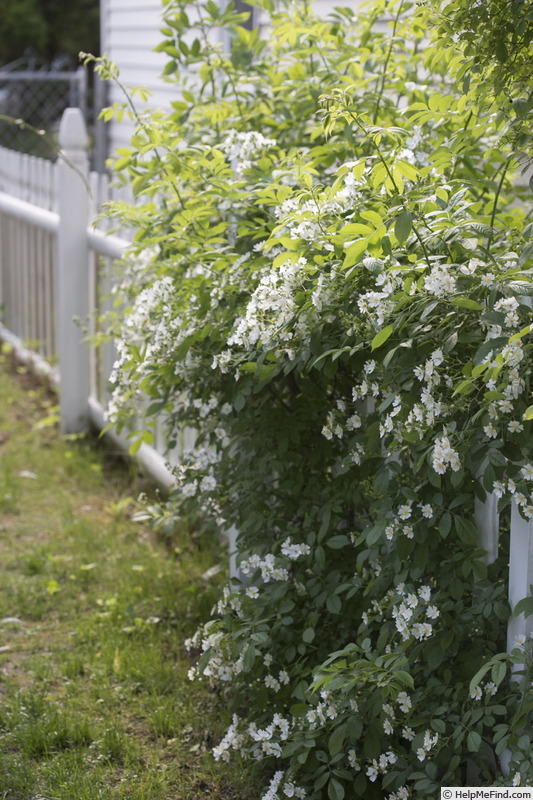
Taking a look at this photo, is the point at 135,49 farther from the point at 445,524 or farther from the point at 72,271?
the point at 445,524

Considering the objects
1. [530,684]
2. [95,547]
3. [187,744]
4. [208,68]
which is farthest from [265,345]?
[95,547]

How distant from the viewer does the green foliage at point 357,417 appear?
2072mm

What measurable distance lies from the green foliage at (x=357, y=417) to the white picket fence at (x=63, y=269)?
1.76ft

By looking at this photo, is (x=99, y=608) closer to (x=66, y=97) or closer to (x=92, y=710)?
(x=92, y=710)

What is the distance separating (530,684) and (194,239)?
1475mm

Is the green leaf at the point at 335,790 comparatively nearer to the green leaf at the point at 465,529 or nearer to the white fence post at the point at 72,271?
the green leaf at the point at 465,529

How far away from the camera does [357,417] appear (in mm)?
2414

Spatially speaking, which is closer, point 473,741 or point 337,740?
point 473,741

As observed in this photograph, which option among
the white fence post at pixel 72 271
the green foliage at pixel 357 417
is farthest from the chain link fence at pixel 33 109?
the green foliage at pixel 357 417

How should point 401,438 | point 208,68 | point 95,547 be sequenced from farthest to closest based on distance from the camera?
1. point 95,547
2. point 208,68
3. point 401,438

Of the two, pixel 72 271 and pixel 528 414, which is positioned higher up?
pixel 528 414

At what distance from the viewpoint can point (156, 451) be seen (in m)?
4.52

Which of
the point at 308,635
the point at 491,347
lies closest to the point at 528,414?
Answer: the point at 491,347

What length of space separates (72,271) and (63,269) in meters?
0.05
